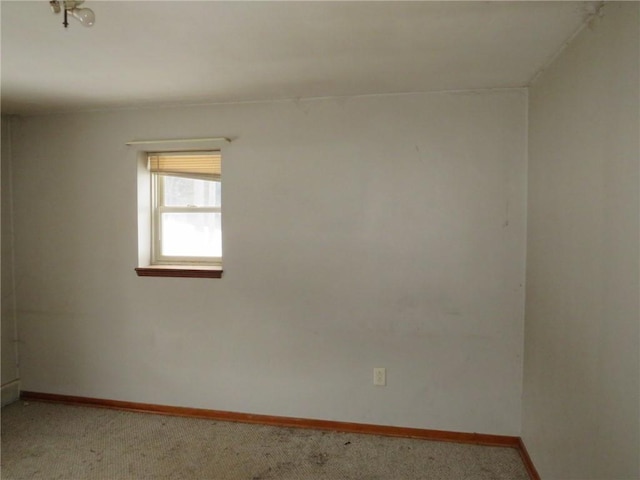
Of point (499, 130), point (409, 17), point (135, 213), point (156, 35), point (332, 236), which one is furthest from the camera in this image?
point (135, 213)

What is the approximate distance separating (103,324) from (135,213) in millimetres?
922

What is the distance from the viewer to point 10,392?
2.83 metres

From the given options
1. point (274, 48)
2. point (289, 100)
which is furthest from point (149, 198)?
point (274, 48)

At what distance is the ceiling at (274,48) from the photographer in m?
1.39

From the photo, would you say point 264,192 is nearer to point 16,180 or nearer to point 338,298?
point 338,298

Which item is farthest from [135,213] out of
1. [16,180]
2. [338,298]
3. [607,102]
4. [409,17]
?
[607,102]

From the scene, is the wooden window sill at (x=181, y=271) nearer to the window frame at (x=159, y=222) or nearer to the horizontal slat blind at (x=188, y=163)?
the window frame at (x=159, y=222)

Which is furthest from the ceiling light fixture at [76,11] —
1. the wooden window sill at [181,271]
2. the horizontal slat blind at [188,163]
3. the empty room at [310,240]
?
the wooden window sill at [181,271]

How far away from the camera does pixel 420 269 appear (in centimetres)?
232

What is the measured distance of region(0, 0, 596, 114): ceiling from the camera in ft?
4.56

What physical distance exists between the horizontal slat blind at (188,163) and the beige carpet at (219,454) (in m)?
1.86

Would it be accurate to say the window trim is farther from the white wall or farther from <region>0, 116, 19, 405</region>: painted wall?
<region>0, 116, 19, 405</region>: painted wall

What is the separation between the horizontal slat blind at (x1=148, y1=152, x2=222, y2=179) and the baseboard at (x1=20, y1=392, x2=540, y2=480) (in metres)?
1.80

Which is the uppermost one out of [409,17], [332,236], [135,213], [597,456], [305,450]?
[409,17]
